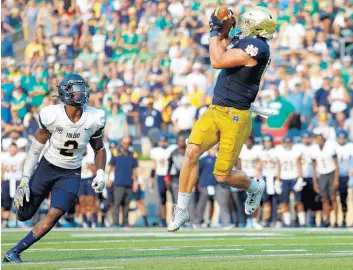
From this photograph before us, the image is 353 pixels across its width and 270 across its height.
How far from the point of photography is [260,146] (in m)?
17.3

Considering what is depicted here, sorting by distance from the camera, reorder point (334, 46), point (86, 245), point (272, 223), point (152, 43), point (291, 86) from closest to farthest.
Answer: point (86, 245) < point (272, 223) < point (291, 86) < point (334, 46) < point (152, 43)

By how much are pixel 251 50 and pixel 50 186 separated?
223 centimetres

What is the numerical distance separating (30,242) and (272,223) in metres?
8.52

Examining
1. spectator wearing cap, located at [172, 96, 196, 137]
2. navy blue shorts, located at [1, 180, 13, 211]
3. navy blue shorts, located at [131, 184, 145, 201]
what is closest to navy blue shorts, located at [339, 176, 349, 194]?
spectator wearing cap, located at [172, 96, 196, 137]

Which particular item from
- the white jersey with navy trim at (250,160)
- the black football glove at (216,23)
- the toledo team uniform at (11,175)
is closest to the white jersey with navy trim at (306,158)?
the white jersey with navy trim at (250,160)

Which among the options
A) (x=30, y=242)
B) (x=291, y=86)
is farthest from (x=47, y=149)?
(x=291, y=86)

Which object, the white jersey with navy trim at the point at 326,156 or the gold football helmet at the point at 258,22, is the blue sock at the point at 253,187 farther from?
the white jersey with navy trim at the point at 326,156

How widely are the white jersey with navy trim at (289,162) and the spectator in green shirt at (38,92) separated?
5357mm

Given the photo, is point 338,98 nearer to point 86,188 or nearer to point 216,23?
point 86,188

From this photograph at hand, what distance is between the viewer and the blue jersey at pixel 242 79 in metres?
8.72

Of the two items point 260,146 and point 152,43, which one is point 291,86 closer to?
point 260,146

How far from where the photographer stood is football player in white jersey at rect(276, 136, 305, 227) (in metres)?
16.8

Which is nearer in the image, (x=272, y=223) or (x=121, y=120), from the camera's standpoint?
(x=272, y=223)

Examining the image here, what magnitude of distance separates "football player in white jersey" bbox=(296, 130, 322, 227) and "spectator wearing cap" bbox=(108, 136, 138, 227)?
2847 mm
